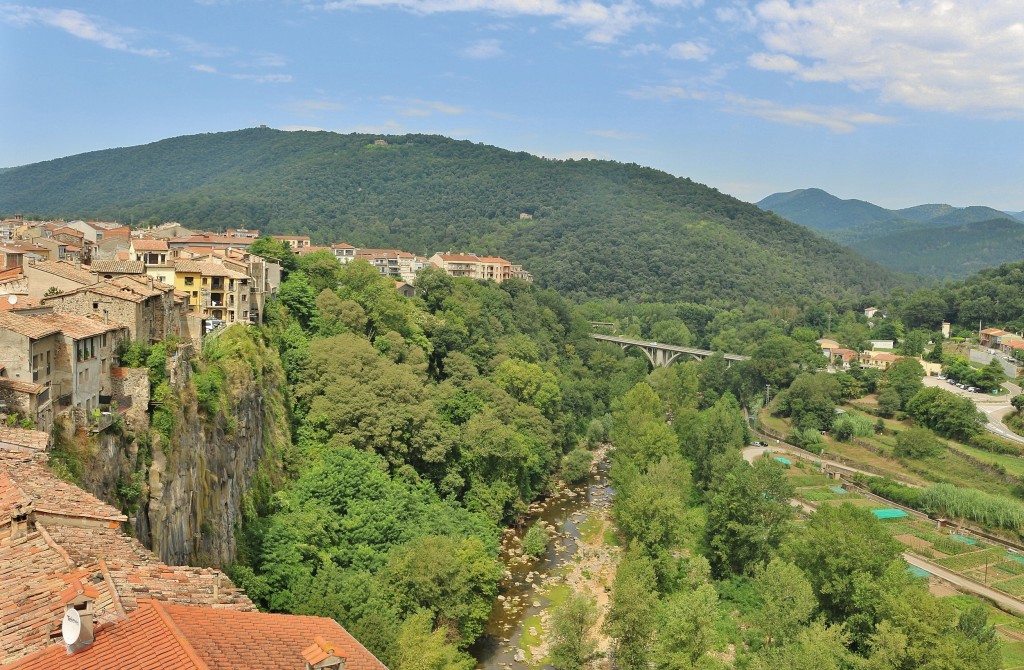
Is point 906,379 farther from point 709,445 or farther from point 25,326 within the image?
point 25,326

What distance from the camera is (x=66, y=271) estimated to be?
107ft

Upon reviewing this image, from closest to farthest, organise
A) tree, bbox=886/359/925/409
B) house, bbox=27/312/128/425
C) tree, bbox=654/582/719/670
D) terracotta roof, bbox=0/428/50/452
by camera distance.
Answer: terracotta roof, bbox=0/428/50/452
house, bbox=27/312/128/425
tree, bbox=654/582/719/670
tree, bbox=886/359/925/409

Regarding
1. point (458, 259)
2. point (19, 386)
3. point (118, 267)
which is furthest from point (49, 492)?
point (458, 259)

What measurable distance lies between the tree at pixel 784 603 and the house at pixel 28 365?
2726cm

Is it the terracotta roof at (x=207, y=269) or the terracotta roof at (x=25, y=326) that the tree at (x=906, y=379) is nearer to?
the terracotta roof at (x=207, y=269)

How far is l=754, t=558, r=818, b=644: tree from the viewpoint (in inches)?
1243

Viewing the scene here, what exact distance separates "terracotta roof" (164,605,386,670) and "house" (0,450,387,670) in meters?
0.02

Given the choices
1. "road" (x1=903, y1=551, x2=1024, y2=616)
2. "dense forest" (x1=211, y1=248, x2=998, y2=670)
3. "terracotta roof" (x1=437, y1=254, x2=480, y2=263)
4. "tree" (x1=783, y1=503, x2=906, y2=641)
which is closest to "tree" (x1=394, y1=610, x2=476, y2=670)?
"dense forest" (x1=211, y1=248, x2=998, y2=670)

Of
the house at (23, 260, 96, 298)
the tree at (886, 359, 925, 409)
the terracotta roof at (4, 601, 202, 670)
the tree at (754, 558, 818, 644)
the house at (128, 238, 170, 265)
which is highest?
the house at (128, 238, 170, 265)

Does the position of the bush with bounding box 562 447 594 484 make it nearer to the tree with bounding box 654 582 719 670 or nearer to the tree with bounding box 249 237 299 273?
the tree with bounding box 249 237 299 273

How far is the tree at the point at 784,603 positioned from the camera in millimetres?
31578

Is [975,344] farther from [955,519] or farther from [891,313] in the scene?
[955,519]

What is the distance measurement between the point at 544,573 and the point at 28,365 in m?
30.7

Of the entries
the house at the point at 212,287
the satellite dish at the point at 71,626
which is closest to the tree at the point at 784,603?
the satellite dish at the point at 71,626
